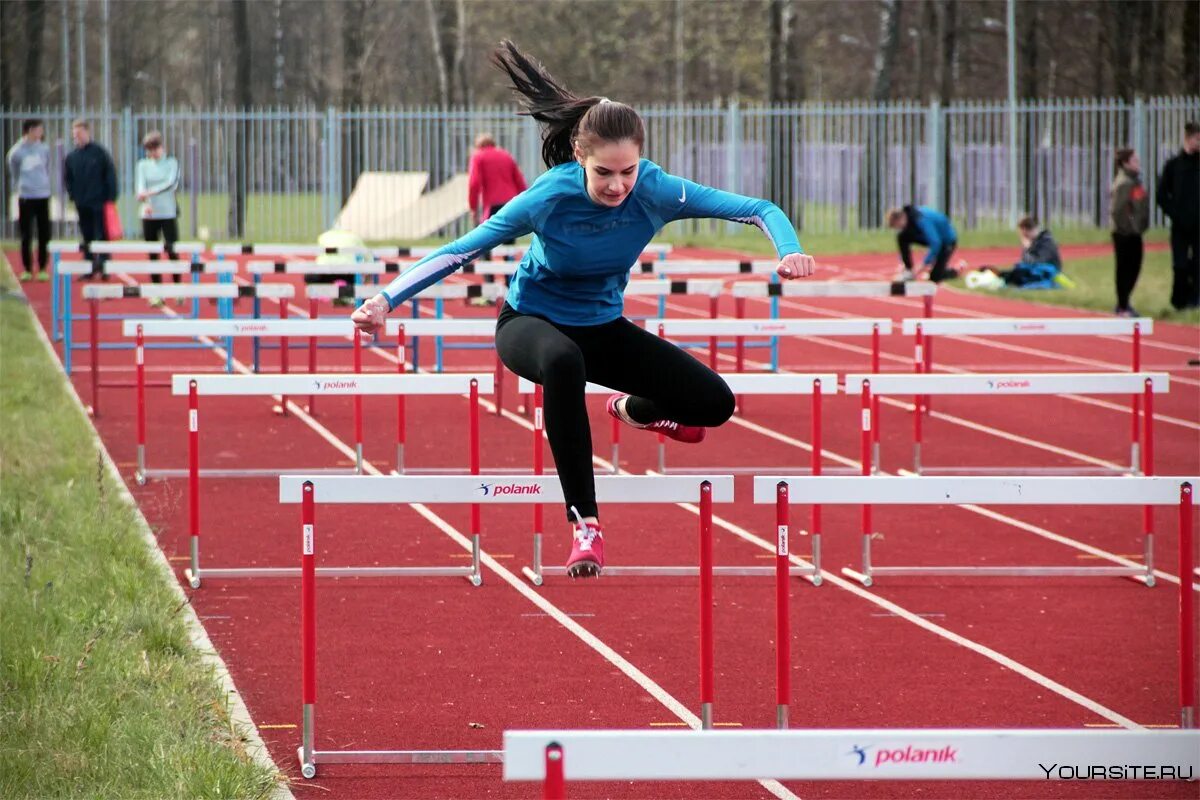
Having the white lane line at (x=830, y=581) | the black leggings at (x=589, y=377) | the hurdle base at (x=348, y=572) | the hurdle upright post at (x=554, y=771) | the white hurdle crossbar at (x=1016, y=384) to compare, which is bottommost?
the white lane line at (x=830, y=581)

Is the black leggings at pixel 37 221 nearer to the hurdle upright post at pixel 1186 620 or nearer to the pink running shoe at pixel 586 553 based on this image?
the pink running shoe at pixel 586 553

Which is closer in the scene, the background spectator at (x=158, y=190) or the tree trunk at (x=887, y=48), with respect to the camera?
the background spectator at (x=158, y=190)

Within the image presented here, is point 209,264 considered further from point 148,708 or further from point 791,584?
point 148,708

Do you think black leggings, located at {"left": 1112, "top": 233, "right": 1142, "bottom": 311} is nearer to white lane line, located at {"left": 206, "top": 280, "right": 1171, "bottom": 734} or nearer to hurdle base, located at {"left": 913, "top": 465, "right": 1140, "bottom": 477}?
hurdle base, located at {"left": 913, "top": 465, "right": 1140, "bottom": 477}

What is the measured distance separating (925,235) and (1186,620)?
1566cm

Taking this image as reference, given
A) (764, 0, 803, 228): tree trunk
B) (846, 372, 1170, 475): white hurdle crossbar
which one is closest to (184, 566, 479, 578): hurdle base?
(846, 372, 1170, 475): white hurdle crossbar

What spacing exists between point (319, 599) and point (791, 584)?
2.15 meters

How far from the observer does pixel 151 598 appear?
271 inches

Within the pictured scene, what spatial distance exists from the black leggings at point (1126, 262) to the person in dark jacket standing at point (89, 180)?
10914mm

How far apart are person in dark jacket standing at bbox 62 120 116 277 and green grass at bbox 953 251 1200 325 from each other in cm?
1079

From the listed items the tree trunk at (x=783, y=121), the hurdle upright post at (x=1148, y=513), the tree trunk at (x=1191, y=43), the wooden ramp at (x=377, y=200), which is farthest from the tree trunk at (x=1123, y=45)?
the hurdle upright post at (x=1148, y=513)

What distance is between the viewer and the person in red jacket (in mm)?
18031

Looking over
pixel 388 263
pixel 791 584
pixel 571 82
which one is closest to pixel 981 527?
pixel 791 584

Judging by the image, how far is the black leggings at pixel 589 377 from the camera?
195 inches
